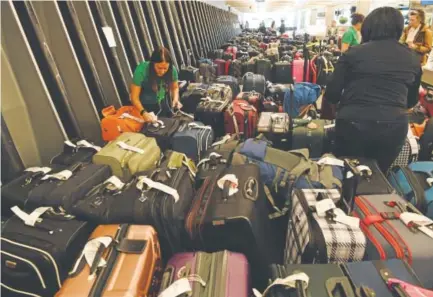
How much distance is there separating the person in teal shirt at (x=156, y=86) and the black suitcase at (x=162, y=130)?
10.8 inches

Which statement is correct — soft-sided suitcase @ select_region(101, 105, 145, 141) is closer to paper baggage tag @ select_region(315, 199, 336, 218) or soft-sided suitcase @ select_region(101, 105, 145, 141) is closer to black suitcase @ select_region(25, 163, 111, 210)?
black suitcase @ select_region(25, 163, 111, 210)

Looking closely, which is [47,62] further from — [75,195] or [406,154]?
[406,154]

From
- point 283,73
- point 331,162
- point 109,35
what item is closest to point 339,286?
point 331,162

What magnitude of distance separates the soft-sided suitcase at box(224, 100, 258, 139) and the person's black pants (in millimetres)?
1181

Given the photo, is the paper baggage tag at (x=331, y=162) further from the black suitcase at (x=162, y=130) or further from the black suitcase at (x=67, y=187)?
the black suitcase at (x=67, y=187)

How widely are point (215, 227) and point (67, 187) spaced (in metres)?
0.94

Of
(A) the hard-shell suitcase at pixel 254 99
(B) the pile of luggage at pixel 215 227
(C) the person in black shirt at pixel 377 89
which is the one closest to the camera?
(B) the pile of luggage at pixel 215 227

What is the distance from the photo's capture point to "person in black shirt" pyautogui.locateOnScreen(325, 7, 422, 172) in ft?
7.77

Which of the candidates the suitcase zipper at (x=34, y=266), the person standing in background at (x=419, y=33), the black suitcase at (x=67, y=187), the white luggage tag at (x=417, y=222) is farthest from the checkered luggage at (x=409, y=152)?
the person standing in background at (x=419, y=33)

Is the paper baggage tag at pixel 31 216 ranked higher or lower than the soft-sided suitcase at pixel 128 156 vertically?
higher

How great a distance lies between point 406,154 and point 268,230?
168 cm

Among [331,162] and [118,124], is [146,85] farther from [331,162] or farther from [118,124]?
[331,162]

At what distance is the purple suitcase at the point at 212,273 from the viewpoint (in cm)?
141

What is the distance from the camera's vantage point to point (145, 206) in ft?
5.91
